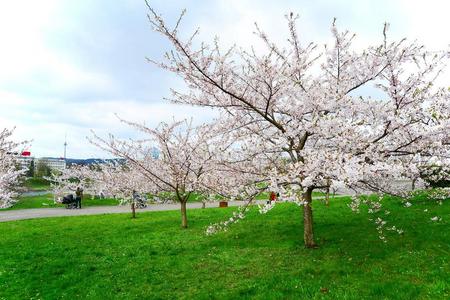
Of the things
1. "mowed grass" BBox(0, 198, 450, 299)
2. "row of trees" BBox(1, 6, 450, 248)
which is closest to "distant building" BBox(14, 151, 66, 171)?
"mowed grass" BBox(0, 198, 450, 299)

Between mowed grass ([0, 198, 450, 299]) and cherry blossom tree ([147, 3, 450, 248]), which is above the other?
cherry blossom tree ([147, 3, 450, 248])

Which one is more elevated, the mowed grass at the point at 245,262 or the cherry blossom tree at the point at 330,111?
the cherry blossom tree at the point at 330,111

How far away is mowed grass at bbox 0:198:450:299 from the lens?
330 inches

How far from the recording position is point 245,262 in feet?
35.3

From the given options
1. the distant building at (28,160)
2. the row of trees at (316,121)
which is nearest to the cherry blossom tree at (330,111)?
the row of trees at (316,121)

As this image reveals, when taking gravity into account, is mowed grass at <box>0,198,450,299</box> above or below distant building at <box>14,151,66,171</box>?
below

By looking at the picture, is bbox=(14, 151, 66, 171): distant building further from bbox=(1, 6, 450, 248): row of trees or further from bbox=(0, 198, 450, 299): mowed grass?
bbox=(1, 6, 450, 248): row of trees

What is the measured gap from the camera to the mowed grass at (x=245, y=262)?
8.39m

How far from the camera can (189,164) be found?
15680 mm

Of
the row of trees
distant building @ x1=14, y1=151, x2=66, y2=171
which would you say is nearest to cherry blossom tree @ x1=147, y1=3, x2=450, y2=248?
the row of trees

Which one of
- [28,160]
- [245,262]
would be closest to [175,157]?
[245,262]

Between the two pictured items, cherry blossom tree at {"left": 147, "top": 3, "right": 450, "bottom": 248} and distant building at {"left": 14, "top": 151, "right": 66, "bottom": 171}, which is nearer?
cherry blossom tree at {"left": 147, "top": 3, "right": 450, "bottom": 248}

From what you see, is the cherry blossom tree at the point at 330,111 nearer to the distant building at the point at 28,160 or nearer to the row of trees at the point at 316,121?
the row of trees at the point at 316,121

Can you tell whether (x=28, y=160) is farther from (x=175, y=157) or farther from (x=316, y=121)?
(x=316, y=121)
